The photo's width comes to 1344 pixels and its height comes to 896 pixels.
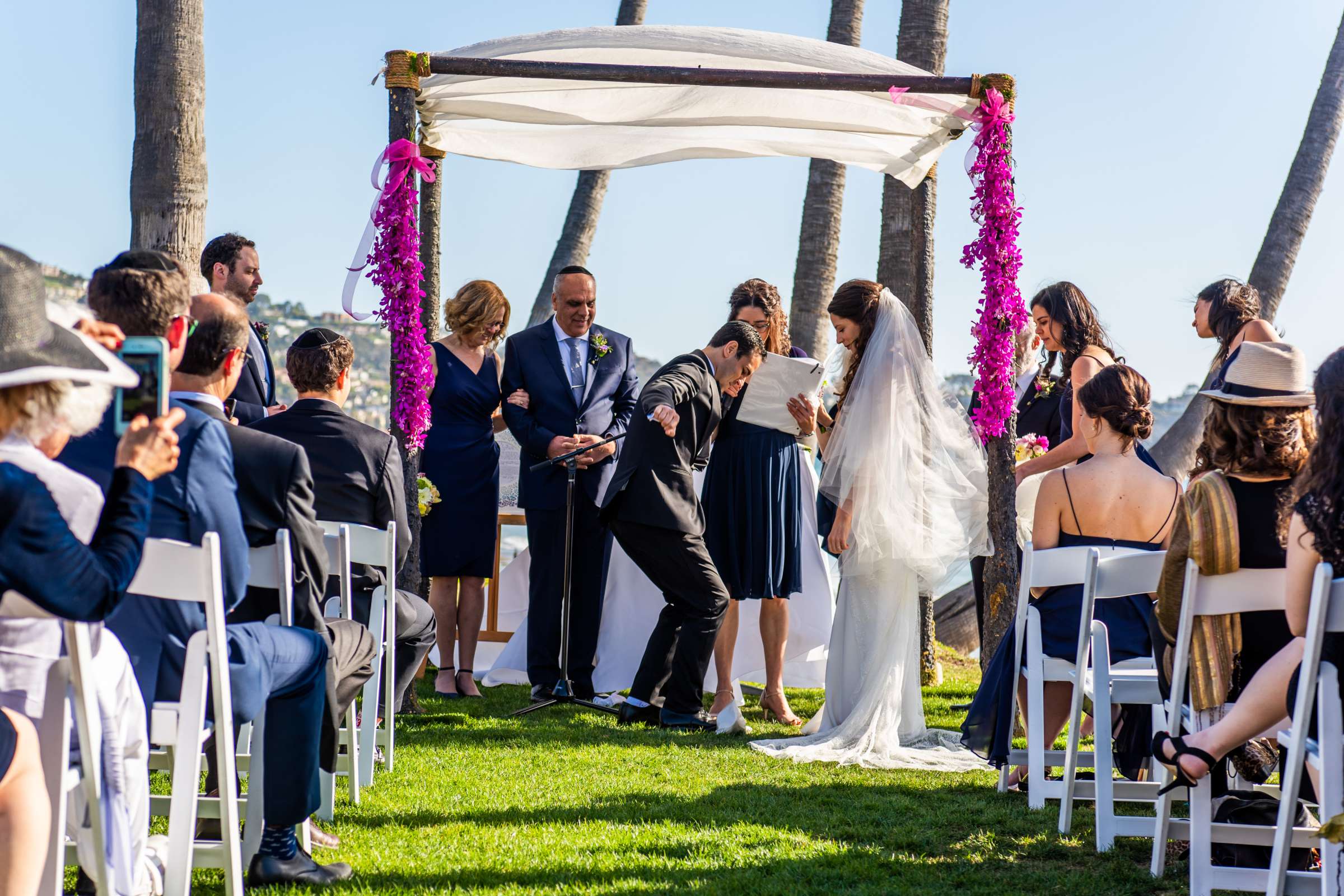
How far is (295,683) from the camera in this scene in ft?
11.0

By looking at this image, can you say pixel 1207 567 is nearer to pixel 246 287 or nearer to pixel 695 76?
pixel 695 76

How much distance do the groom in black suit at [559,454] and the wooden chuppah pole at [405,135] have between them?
0.72m

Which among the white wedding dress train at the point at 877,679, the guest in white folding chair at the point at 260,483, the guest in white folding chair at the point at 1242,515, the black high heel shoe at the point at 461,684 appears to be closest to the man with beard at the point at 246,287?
the black high heel shoe at the point at 461,684

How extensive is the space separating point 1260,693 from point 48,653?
2861mm

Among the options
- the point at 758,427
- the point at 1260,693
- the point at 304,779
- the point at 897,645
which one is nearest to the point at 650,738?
the point at 897,645

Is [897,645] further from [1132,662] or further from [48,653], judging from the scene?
[48,653]

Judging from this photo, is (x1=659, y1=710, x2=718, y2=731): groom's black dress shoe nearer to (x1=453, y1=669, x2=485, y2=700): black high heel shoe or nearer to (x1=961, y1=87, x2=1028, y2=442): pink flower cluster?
(x1=453, y1=669, x2=485, y2=700): black high heel shoe

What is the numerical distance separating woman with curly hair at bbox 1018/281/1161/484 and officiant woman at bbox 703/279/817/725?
50.6 inches

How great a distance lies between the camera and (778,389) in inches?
254

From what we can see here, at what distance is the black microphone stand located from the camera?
650cm

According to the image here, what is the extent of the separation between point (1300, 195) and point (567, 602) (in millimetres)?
9492

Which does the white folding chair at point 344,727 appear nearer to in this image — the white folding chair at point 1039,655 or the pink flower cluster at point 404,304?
the pink flower cluster at point 404,304

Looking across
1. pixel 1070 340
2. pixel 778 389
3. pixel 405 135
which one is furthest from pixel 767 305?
pixel 405 135

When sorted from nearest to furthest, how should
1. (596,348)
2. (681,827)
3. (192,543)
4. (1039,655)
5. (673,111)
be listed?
(192,543) < (681,827) < (1039,655) < (673,111) < (596,348)
